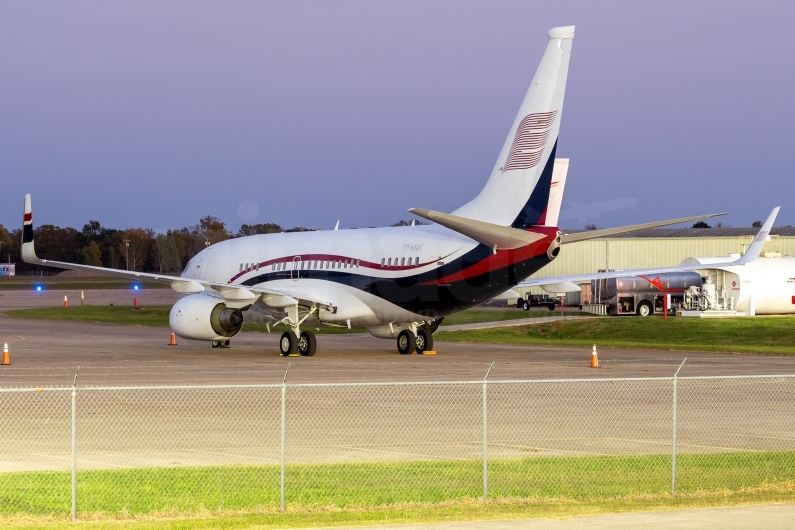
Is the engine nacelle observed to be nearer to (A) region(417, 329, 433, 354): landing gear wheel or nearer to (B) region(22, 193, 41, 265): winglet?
(B) region(22, 193, 41, 265): winglet

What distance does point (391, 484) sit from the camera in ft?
46.7

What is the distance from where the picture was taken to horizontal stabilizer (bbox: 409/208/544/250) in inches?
1153

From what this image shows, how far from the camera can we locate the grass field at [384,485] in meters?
13.0

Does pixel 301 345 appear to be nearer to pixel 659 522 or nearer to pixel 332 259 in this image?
pixel 332 259

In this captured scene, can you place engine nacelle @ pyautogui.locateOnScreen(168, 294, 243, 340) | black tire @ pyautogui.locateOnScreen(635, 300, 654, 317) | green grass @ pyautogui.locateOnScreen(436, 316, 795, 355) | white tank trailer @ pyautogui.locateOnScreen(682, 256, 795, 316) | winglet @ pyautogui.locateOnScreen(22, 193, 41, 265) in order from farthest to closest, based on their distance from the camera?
black tire @ pyautogui.locateOnScreen(635, 300, 654, 317) → white tank trailer @ pyautogui.locateOnScreen(682, 256, 795, 316) → green grass @ pyautogui.locateOnScreen(436, 316, 795, 355) → engine nacelle @ pyautogui.locateOnScreen(168, 294, 243, 340) → winglet @ pyautogui.locateOnScreen(22, 193, 41, 265)

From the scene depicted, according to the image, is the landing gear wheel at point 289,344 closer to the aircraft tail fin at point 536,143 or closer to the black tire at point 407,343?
the black tire at point 407,343

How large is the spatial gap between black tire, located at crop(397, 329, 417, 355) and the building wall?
153 ft

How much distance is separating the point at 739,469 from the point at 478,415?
→ 22.8 ft

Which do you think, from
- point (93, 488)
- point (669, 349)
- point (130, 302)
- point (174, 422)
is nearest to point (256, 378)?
point (174, 422)

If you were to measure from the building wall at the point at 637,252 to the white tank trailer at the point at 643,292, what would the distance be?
15.4 m

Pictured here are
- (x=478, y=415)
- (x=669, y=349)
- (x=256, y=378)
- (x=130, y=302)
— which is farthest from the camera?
(x=130, y=302)

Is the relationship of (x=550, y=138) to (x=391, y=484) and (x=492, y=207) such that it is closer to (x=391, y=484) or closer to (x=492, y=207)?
(x=492, y=207)

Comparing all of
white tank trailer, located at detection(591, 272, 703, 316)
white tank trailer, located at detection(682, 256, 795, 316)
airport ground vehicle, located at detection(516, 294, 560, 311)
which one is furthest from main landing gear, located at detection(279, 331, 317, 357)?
airport ground vehicle, located at detection(516, 294, 560, 311)

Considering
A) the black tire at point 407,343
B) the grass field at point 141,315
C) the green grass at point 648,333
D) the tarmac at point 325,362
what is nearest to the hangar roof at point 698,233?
the grass field at point 141,315
